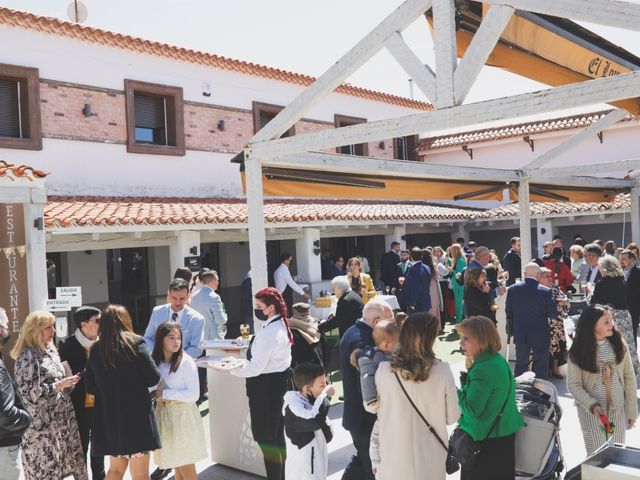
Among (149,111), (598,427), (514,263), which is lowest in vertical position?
(598,427)

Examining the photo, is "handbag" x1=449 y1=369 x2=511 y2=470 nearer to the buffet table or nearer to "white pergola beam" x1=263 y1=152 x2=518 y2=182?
the buffet table

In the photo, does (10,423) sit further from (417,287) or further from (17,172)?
(417,287)

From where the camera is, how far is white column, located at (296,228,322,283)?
1475 cm

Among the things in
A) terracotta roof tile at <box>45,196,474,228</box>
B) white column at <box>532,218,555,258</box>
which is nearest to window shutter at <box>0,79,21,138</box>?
terracotta roof tile at <box>45,196,474,228</box>

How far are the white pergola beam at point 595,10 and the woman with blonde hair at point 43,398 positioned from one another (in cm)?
407

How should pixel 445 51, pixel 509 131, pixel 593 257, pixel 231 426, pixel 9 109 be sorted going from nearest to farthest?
pixel 445 51 < pixel 231 426 < pixel 593 257 < pixel 9 109 < pixel 509 131

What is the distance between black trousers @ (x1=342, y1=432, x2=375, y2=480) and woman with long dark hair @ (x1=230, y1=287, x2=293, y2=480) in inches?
28.6

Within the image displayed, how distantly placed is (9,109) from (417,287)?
8.11 m

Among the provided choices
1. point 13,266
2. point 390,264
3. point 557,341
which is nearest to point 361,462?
point 557,341

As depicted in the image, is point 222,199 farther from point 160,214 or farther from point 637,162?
point 637,162

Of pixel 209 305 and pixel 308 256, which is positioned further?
pixel 308 256

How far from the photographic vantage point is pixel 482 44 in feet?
13.7

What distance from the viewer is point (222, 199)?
14.6m

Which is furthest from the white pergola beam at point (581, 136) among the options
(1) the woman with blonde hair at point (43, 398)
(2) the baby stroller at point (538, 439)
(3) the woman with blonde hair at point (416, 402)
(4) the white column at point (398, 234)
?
(4) the white column at point (398, 234)
